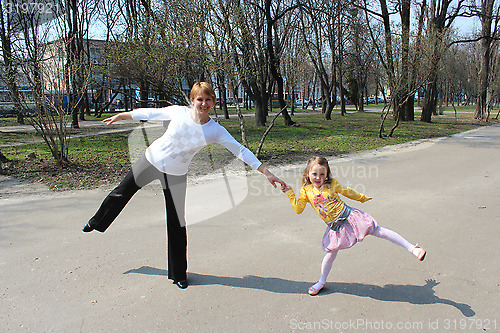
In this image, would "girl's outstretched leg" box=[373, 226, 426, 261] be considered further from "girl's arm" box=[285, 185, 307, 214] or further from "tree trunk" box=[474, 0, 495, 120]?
"tree trunk" box=[474, 0, 495, 120]

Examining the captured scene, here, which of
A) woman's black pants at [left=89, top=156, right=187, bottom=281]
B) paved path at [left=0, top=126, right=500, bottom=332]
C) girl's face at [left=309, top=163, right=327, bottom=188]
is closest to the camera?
paved path at [left=0, top=126, right=500, bottom=332]

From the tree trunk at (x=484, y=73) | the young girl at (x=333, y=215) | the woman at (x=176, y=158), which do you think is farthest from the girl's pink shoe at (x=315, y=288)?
the tree trunk at (x=484, y=73)

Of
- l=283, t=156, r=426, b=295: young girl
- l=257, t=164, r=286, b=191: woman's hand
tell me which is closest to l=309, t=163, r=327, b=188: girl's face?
l=283, t=156, r=426, b=295: young girl

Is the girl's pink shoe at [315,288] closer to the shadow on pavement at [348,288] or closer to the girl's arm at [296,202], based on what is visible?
the shadow on pavement at [348,288]

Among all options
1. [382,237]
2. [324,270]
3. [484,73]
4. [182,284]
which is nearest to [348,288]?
[324,270]

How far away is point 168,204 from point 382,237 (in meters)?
2.03

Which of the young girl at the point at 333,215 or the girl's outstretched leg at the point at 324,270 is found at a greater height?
the young girl at the point at 333,215

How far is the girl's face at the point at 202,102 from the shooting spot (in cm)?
351

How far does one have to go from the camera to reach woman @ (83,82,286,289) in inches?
140

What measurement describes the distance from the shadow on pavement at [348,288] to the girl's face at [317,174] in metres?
1.02

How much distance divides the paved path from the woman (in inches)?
20.1

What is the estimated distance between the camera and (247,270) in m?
4.16

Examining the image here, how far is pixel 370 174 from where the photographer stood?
9258 mm

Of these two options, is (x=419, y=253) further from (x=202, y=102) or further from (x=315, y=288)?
(x=202, y=102)
